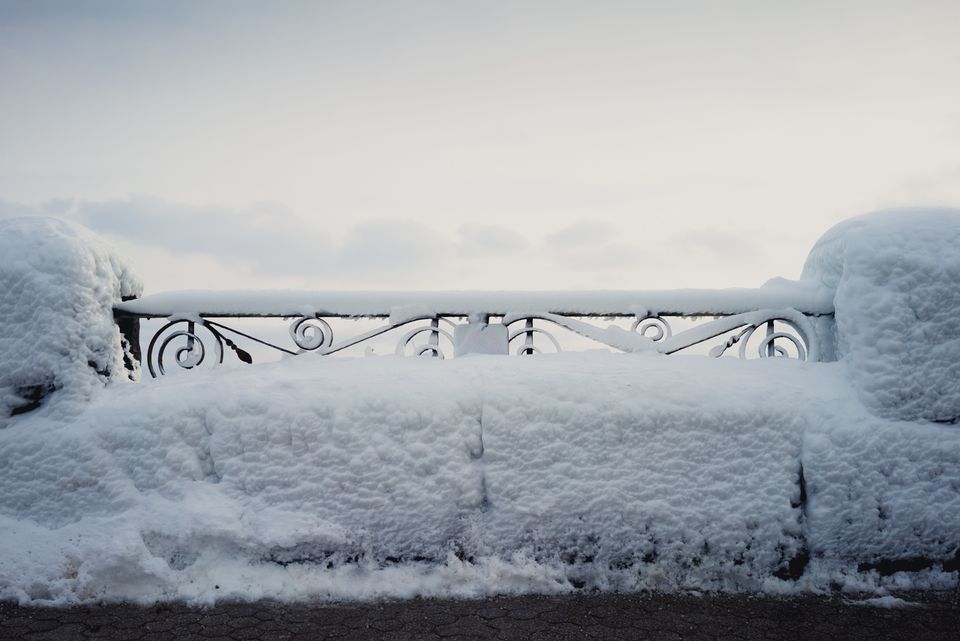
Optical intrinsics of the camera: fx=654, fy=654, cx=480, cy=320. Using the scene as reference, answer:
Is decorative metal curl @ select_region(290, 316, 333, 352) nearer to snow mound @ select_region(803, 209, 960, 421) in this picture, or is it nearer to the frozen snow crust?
the frozen snow crust

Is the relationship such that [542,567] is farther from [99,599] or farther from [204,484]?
[99,599]

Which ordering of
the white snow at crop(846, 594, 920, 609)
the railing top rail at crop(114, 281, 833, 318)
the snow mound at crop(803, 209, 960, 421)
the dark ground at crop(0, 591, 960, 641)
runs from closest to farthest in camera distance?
the dark ground at crop(0, 591, 960, 641), the white snow at crop(846, 594, 920, 609), the snow mound at crop(803, 209, 960, 421), the railing top rail at crop(114, 281, 833, 318)

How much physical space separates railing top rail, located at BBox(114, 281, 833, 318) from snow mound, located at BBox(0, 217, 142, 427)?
45cm

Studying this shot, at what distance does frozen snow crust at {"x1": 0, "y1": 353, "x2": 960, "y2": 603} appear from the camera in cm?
251

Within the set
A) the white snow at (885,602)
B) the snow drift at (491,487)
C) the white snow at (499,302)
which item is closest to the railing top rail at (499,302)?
the white snow at (499,302)

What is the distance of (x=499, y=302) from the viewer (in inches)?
130

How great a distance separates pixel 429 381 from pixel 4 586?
5.87 ft

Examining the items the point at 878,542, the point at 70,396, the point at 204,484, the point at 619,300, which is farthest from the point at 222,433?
the point at 878,542

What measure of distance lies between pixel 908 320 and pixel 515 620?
6.52 ft

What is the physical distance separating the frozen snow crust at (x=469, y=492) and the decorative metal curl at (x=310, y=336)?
545 millimetres

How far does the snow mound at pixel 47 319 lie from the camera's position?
8.81 ft

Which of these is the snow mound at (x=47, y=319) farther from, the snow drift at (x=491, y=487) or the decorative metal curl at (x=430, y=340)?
the decorative metal curl at (x=430, y=340)

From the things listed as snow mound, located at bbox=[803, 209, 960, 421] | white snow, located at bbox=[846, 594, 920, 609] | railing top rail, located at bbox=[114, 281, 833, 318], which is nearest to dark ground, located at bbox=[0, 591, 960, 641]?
white snow, located at bbox=[846, 594, 920, 609]

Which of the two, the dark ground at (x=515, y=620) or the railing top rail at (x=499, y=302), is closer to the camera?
the dark ground at (x=515, y=620)
